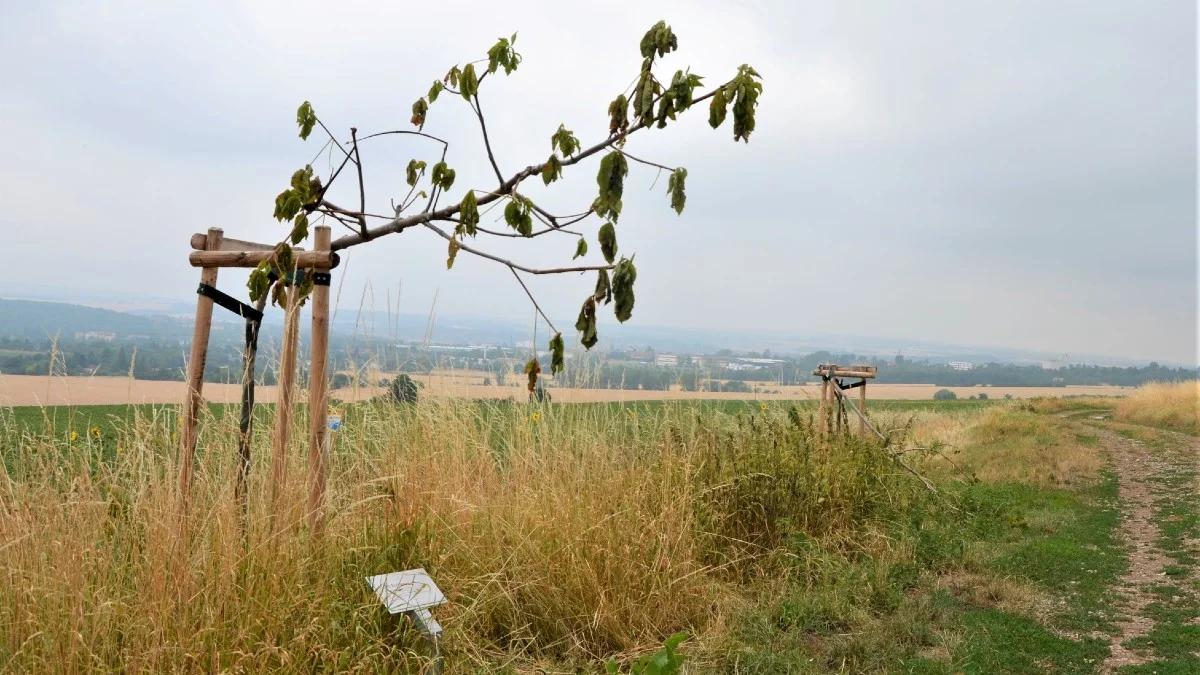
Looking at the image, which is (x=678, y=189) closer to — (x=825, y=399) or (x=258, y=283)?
(x=258, y=283)

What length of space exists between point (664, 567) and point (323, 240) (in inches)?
101

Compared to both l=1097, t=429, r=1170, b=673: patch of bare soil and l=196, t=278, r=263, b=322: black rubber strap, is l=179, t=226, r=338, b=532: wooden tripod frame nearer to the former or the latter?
l=196, t=278, r=263, b=322: black rubber strap

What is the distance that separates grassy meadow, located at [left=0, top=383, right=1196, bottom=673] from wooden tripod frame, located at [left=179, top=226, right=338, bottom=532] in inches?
3.7

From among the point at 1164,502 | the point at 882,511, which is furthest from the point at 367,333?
the point at 1164,502

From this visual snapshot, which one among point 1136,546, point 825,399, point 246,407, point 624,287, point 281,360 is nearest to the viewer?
point 624,287

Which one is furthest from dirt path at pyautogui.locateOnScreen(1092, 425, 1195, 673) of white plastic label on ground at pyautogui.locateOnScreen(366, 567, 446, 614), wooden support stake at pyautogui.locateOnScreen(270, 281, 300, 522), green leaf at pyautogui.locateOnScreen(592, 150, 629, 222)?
wooden support stake at pyautogui.locateOnScreen(270, 281, 300, 522)

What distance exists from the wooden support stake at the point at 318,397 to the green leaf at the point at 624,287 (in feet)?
5.02

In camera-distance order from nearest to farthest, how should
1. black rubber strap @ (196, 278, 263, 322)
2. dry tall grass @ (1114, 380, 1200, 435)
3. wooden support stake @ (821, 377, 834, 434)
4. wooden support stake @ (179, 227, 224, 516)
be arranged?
wooden support stake @ (179, 227, 224, 516) < black rubber strap @ (196, 278, 263, 322) < wooden support stake @ (821, 377, 834, 434) < dry tall grass @ (1114, 380, 1200, 435)

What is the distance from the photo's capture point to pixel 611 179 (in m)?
2.63

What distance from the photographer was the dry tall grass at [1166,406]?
1703 centimetres

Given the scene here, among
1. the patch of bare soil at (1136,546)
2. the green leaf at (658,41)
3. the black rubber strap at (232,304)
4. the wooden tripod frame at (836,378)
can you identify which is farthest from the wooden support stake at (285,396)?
the wooden tripod frame at (836,378)

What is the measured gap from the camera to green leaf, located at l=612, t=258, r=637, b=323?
2.53 m

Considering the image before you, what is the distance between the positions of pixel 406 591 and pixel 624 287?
5.68 feet

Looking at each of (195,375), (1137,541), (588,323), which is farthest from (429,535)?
(1137,541)
